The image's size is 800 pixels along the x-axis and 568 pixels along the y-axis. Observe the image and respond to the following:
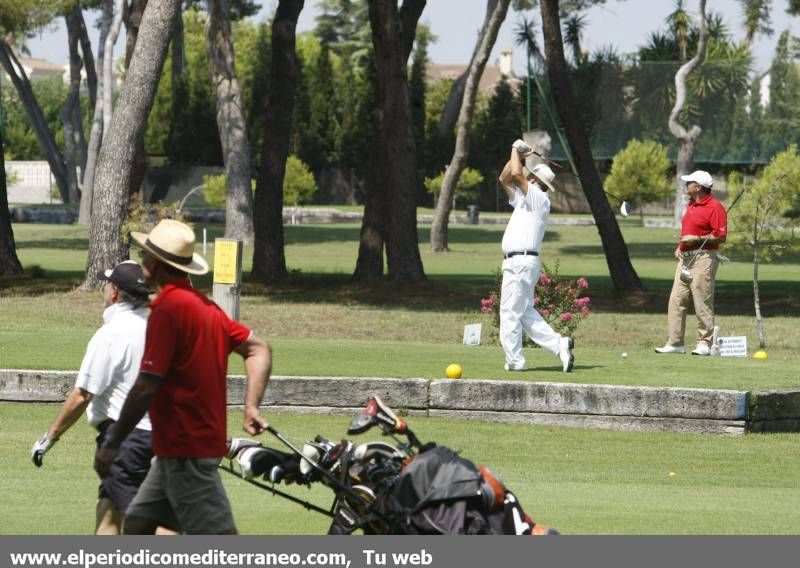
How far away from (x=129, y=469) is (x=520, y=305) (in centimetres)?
703

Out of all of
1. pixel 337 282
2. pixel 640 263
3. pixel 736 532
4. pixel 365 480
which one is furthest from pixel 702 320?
pixel 640 263

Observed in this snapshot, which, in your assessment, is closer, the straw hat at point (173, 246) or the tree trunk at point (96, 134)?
the straw hat at point (173, 246)

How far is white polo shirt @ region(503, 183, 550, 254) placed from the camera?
46.5 feet

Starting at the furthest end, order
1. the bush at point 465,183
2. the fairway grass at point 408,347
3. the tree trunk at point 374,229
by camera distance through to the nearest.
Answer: the bush at point 465,183, the tree trunk at point 374,229, the fairway grass at point 408,347

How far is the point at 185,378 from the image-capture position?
6.98 metres

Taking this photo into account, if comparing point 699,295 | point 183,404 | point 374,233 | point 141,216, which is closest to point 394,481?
point 183,404

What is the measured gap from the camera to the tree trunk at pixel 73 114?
64375mm

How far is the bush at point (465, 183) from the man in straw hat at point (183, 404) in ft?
219

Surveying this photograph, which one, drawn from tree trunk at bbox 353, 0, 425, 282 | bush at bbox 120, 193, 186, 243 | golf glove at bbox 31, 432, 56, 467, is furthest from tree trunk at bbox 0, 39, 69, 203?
golf glove at bbox 31, 432, 56, 467

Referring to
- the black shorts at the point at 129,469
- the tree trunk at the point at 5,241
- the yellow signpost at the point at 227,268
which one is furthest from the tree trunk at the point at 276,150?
the black shorts at the point at 129,469

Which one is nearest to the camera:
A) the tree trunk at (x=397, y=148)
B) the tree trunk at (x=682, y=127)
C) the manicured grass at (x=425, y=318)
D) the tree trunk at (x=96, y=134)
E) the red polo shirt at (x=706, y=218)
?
the manicured grass at (x=425, y=318)

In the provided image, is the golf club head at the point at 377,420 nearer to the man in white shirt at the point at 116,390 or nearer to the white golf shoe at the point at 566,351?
the man in white shirt at the point at 116,390

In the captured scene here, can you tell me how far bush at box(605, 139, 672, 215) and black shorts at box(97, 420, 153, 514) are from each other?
2197 inches

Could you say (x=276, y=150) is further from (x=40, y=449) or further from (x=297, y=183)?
(x=297, y=183)
